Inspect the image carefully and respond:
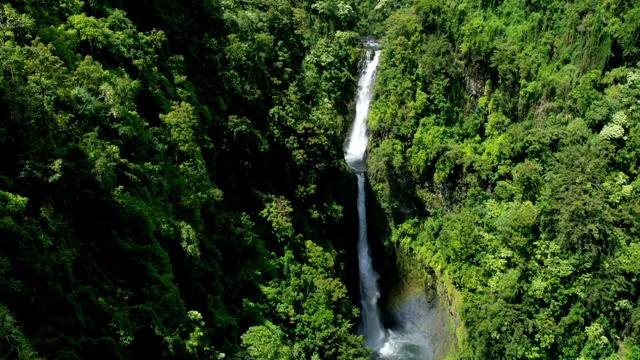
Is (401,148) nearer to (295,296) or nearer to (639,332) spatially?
(295,296)

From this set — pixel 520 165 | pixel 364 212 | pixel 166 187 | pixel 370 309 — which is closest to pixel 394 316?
pixel 370 309

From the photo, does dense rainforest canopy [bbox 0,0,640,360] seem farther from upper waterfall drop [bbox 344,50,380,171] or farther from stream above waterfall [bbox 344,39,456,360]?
stream above waterfall [bbox 344,39,456,360]

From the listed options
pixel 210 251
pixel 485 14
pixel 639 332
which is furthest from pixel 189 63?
pixel 639 332

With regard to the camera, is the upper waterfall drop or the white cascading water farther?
the upper waterfall drop

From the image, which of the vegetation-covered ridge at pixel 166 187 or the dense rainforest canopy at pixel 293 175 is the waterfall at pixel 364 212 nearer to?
the dense rainforest canopy at pixel 293 175

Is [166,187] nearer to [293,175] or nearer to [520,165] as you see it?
[293,175]

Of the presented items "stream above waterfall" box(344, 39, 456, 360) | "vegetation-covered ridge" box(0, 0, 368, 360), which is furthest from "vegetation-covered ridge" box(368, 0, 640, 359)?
"vegetation-covered ridge" box(0, 0, 368, 360)
